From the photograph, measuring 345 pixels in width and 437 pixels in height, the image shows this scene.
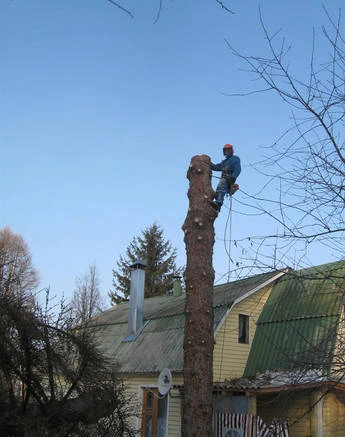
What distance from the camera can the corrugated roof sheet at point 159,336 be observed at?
16359 millimetres

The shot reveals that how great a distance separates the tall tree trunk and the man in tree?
0.46 m

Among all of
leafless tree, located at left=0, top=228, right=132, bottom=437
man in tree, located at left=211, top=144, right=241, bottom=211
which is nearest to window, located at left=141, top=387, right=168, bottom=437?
leafless tree, located at left=0, top=228, right=132, bottom=437

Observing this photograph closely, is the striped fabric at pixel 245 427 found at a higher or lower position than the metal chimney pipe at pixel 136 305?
lower

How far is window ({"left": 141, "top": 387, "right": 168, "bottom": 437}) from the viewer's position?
52.5 ft

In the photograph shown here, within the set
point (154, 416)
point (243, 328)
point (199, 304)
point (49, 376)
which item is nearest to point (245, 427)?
point (154, 416)

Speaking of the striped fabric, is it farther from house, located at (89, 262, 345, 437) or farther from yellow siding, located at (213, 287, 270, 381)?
yellow siding, located at (213, 287, 270, 381)

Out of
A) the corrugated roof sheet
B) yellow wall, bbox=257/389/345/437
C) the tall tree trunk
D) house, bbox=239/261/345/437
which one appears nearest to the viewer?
the tall tree trunk

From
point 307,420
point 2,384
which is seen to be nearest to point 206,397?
point 2,384

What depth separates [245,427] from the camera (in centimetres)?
1248

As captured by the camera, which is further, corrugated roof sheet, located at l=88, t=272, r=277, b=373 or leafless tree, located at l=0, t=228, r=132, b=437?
corrugated roof sheet, located at l=88, t=272, r=277, b=373

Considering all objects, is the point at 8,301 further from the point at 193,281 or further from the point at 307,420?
the point at 307,420

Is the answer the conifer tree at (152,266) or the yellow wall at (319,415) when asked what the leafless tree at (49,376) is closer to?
the yellow wall at (319,415)

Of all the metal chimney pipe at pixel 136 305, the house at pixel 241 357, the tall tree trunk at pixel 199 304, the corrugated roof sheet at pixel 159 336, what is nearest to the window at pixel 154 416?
the house at pixel 241 357

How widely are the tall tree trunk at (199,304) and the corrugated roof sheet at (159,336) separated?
766cm
